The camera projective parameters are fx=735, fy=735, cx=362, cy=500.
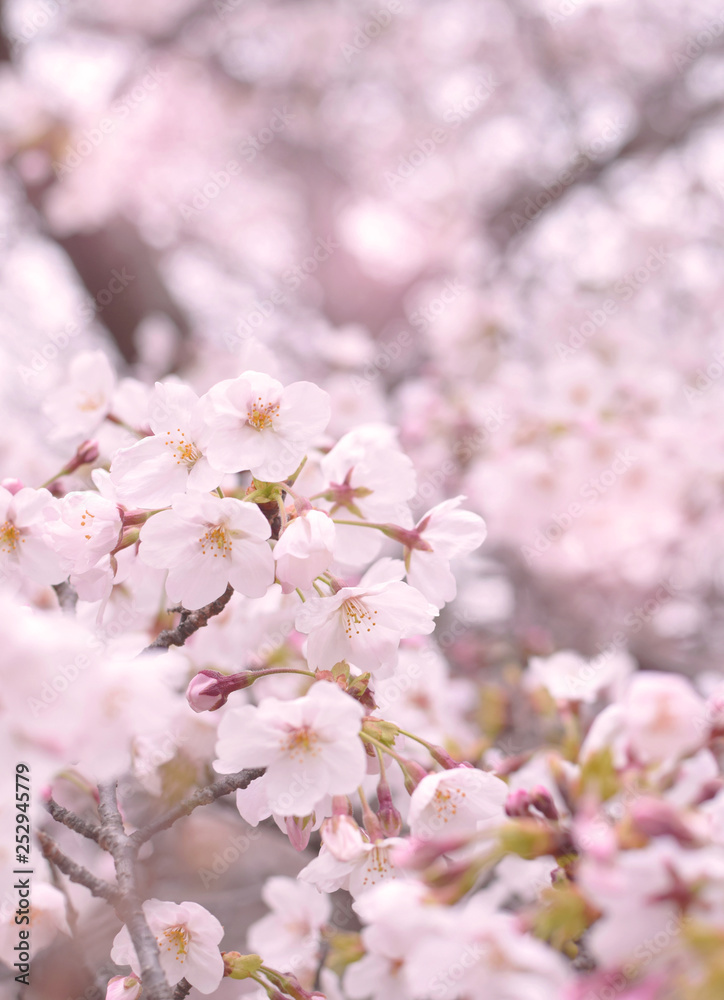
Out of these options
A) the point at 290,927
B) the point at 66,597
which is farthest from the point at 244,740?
the point at 290,927

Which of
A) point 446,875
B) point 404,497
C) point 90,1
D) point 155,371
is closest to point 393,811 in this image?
point 446,875

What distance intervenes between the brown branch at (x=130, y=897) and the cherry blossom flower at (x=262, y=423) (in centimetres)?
60

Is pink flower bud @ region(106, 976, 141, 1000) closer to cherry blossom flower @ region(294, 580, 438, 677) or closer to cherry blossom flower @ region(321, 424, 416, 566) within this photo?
cherry blossom flower @ region(294, 580, 438, 677)

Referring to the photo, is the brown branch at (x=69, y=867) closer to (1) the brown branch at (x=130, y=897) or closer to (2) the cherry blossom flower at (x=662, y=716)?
(1) the brown branch at (x=130, y=897)

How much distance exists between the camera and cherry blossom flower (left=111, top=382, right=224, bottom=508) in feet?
4.05

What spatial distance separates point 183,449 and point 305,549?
315 millimetres

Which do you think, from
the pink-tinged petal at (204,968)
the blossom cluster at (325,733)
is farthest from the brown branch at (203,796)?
the pink-tinged petal at (204,968)

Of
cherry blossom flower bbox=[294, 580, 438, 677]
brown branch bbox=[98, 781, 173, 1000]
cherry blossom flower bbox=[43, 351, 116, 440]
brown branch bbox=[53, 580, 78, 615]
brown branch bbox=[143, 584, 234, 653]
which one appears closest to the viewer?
brown branch bbox=[98, 781, 173, 1000]

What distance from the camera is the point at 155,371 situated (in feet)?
14.0

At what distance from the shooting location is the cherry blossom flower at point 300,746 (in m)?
1.01

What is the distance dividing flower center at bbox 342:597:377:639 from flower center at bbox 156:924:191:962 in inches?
21.7

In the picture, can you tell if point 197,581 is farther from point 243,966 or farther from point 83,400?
point 83,400

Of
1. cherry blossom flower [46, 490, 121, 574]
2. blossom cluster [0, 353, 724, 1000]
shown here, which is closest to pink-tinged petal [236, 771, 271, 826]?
blossom cluster [0, 353, 724, 1000]

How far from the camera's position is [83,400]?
1.83m
